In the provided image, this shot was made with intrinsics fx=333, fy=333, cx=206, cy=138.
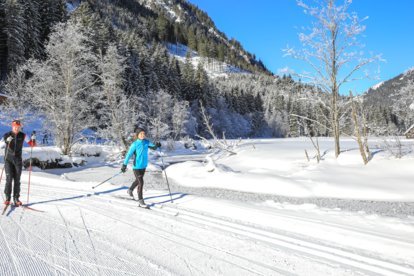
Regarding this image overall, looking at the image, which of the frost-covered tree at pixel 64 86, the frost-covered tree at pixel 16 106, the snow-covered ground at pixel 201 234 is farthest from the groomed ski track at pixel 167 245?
the frost-covered tree at pixel 16 106

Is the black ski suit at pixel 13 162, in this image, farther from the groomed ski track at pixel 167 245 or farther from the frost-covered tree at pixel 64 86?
the frost-covered tree at pixel 64 86

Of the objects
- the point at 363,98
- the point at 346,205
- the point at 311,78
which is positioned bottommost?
the point at 346,205

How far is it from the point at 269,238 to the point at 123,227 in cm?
263

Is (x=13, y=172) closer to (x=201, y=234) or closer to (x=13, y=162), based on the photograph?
(x=13, y=162)

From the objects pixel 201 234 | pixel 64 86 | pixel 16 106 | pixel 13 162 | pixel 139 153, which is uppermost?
pixel 64 86

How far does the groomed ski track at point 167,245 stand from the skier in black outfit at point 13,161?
1.56 ft

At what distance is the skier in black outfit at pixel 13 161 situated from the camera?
7617mm

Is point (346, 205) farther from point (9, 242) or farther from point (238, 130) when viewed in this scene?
point (238, 130)

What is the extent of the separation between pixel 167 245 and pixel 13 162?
480 cm

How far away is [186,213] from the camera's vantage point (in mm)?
7398

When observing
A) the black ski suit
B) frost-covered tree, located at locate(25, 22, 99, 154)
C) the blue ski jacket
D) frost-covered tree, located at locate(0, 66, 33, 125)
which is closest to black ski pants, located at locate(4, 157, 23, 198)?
the black ski suit

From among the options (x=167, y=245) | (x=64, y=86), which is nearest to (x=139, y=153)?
(x=167, y=245)

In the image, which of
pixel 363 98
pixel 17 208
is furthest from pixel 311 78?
pixel 17 208

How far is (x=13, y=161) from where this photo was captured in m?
7.74
